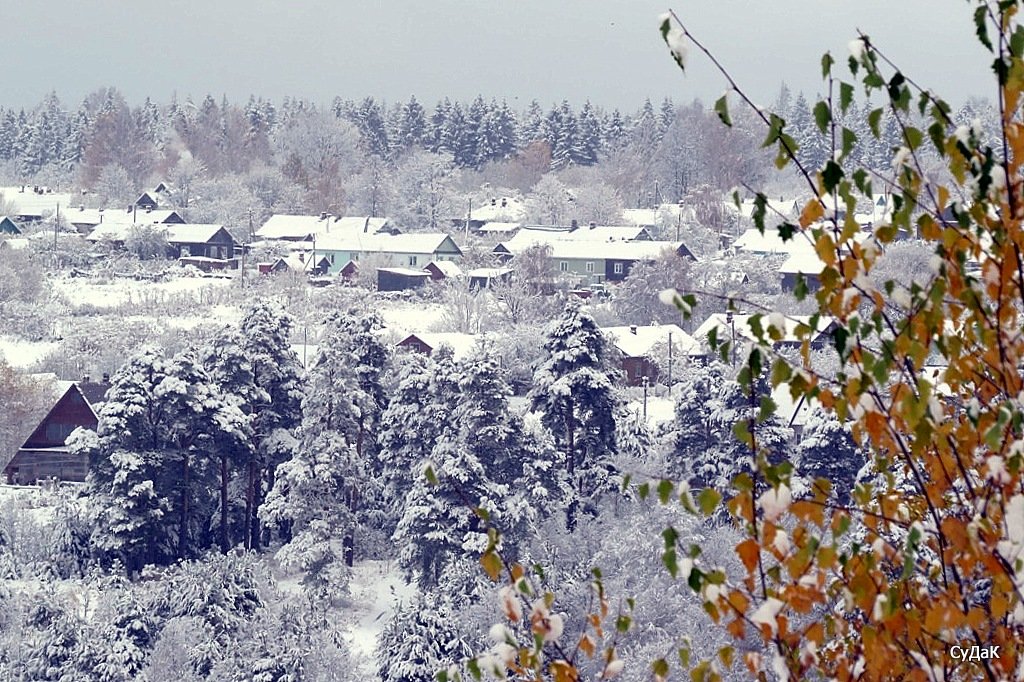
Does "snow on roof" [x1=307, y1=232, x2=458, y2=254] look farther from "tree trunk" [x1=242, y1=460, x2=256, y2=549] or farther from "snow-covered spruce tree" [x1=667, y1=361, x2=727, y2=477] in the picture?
"snow-covered spruce tree" [x1=667, y1=361, x2=727, y2=477]

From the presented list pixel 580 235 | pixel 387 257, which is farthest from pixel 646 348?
pixel 580 235


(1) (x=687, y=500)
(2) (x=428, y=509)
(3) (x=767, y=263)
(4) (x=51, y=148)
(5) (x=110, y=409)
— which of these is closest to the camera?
(1) (x=687, y=500)

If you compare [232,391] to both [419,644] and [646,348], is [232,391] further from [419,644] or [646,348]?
[646,348]

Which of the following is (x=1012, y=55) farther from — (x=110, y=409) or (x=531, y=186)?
(x=531, y=186)

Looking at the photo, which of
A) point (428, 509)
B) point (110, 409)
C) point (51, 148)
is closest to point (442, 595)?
point (428, 509)

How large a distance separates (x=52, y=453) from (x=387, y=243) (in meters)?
38.7

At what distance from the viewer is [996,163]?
3.08m

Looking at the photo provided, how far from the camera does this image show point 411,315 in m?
55.3

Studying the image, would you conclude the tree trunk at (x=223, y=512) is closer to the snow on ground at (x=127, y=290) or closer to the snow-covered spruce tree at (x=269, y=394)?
the snow-covered spruce tree at (x=269, y=394)

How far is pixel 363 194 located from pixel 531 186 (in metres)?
13.2

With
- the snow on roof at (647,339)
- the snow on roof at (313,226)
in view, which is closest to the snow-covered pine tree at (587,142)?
the snow on roof at (313,226)

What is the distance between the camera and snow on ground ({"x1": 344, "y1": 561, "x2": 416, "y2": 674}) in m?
21.9

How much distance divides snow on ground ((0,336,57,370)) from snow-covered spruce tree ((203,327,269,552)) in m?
17.6

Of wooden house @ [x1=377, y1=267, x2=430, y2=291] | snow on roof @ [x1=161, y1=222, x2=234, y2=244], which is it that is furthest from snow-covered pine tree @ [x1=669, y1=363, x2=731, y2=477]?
snow on roof @ [x1=161, y1=222, x2=234, y2=244]
